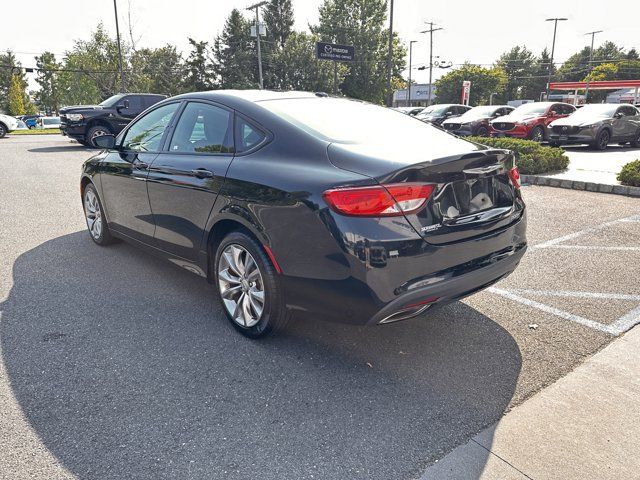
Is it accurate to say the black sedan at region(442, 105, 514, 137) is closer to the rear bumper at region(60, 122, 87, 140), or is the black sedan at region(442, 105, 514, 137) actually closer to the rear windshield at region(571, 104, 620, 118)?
the rear windshield at region(571, 104, 620, 118)

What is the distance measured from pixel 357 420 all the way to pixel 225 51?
59120mm

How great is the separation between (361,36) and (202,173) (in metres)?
61.6

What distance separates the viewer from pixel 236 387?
2.83 m

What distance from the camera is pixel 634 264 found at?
478 cm

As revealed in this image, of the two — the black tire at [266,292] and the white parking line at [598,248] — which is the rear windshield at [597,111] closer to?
the white parking line at [598,248]

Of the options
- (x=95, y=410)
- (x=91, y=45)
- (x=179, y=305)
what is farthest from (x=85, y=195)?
(x=91, y=45)

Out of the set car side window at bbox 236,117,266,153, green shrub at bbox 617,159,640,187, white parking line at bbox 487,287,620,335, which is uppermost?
car side window at bbox 236,117,266,153

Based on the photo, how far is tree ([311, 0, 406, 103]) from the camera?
59.2 metres

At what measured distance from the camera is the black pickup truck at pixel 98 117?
628 inches

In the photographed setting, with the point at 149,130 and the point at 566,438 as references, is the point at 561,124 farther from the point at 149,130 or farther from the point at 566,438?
the point at 566,438

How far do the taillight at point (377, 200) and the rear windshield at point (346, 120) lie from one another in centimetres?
55

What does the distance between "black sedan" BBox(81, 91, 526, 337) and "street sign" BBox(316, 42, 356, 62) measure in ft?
92.9

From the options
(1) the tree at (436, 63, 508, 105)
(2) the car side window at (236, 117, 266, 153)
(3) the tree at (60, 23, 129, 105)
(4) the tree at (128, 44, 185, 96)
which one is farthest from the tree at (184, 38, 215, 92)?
(2) the car side window at (236, 117, 266, 153)

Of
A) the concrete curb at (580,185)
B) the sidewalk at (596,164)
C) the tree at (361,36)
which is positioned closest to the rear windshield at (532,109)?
the sidewalk at (596,164)
